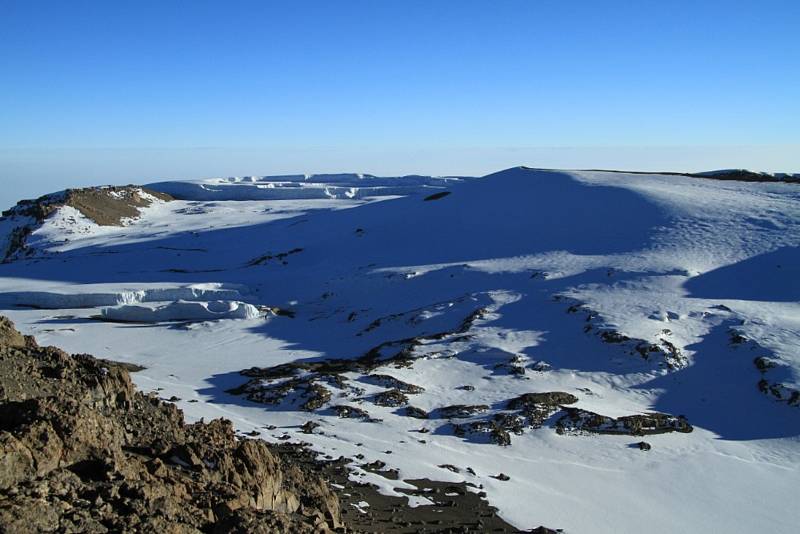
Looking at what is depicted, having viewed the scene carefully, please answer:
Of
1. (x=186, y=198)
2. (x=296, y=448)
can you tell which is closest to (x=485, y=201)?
(x=296, y=448)

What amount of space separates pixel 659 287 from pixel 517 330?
494 centimetres

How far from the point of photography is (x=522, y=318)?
20.2 meters

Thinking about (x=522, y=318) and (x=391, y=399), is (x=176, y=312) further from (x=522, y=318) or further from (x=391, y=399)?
(x=522, y=318)

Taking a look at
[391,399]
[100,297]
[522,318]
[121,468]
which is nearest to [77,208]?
[100,297]

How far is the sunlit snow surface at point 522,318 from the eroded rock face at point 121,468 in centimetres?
330

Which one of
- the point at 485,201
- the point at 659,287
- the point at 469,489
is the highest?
the point at 485,201

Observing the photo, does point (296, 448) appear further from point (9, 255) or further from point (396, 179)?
point (396, 179)

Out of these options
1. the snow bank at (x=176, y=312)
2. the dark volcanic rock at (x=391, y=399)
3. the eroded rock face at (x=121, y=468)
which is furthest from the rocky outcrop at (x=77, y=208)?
the eroded rock face at (x=121, y=468)

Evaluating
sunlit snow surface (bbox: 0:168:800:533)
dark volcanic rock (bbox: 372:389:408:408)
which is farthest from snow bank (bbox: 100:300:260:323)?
dark volcanic rock (bbox: 372:389:408:408)

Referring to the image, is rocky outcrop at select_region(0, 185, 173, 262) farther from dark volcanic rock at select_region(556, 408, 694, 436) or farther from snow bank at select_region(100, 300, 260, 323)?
dark volcanic rock at select_region(556, 408, 694, 436)

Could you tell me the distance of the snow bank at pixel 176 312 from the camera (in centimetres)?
2317

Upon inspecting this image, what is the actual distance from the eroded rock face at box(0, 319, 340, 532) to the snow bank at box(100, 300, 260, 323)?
13.2 m

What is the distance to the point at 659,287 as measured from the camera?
21250 millimetres

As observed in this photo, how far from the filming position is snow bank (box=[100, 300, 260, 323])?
23.2 meters
